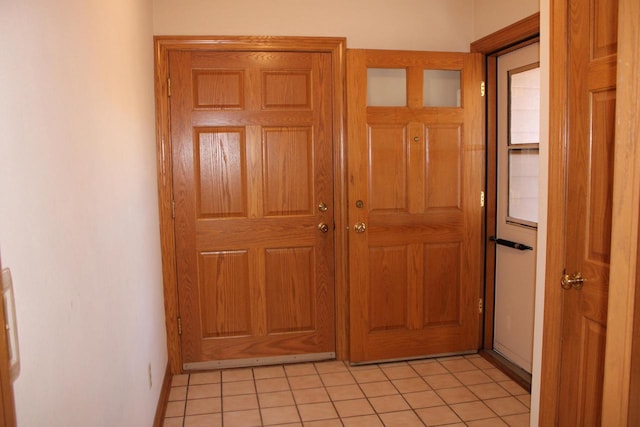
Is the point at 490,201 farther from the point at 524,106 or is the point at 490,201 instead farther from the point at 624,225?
the point at 624,225

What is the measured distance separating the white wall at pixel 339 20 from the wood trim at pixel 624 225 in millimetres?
2089

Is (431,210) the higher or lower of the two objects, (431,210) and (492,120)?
the lower

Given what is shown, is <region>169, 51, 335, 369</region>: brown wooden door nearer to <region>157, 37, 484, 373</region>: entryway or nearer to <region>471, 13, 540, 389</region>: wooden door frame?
<region>157, 37, 484, 373</region>: entryway

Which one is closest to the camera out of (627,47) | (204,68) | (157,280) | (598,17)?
(627,47)

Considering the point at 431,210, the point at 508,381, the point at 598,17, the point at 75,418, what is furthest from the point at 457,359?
the point at 75,418

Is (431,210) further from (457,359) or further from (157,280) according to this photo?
(157,280)

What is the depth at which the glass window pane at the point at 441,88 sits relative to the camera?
11.4 feet

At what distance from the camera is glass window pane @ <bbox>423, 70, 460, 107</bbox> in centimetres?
348

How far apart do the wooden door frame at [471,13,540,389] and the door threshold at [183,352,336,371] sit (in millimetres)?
1091

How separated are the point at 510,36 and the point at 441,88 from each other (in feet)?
1.73

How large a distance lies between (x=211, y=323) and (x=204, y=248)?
50cm

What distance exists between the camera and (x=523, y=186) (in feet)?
10.8

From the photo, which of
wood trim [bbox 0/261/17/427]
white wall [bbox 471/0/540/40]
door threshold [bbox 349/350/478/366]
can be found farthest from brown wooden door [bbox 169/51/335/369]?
wood trim [bbox 0/261/17/427]

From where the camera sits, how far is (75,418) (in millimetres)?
1181
